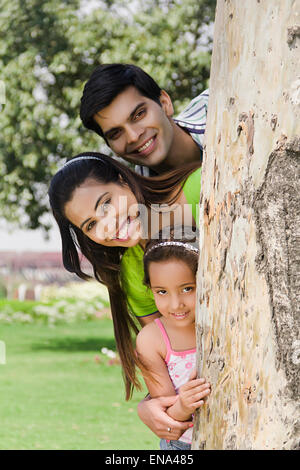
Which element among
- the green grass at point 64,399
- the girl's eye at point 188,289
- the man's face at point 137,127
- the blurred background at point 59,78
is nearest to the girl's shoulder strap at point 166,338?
the girl's eye at point 188,289

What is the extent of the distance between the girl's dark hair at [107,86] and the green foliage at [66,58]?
6.31 meters

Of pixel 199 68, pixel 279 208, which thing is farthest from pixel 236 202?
pixel 199 68

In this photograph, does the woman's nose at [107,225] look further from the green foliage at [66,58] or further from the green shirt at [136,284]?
the green foliage at [66,58]

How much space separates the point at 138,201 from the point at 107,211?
138 mm

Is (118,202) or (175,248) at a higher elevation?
(118,202)

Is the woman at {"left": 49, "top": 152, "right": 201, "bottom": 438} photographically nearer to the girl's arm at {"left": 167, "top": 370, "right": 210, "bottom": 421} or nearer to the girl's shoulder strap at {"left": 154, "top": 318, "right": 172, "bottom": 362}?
the girl's shoulder strap at {"left": 154, "top": 318, "right": 172, "bottom": 362}

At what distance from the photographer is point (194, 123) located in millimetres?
3381

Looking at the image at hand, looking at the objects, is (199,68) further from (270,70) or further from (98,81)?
(270,70)

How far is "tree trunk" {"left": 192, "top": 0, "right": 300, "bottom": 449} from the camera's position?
81.8 inches

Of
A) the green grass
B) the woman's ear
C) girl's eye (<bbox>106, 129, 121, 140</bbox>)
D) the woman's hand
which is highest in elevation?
girl's eye (<bbox>106, 129, 121, 140</bbox>)

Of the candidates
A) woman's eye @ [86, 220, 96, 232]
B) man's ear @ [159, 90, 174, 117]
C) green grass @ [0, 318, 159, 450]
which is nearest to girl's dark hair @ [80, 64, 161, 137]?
man's ear @ [159, 90, 174, 117]

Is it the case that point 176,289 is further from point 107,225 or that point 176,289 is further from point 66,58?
point 66,58

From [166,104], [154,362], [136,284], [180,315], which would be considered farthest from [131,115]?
[154,362]

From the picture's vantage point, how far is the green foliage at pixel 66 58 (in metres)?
9.55
